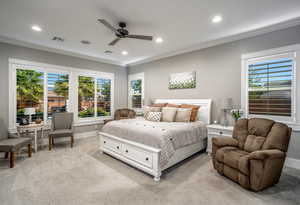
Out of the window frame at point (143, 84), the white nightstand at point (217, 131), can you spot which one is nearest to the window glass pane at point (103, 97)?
the window frame at point (143, 84)

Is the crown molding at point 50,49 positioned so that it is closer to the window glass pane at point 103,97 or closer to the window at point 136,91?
the window glass pane at point 103,97

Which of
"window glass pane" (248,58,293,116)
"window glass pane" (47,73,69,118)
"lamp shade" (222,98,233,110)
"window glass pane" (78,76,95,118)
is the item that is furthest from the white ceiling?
"lamp shade" (222,98,233,110)

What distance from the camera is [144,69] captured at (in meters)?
5.75

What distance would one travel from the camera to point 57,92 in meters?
4.50

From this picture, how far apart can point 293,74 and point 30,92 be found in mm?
6408

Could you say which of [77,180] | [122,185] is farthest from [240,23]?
[77,180]

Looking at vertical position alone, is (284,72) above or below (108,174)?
above

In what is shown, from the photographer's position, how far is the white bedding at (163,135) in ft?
8.05

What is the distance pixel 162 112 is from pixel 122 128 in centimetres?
132

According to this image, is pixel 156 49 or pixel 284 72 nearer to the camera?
pixel 284 72

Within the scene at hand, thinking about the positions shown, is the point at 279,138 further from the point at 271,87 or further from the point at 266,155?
the point at 271,87

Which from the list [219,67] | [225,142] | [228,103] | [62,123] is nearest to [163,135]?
[225,142]

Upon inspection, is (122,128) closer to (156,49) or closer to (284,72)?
(156,49)

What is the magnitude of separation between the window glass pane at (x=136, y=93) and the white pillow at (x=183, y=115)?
2.51m
